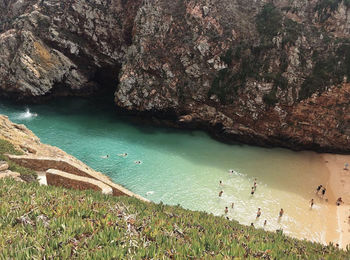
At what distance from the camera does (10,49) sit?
41.7 meters

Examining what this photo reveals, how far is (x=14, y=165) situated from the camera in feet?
43.5

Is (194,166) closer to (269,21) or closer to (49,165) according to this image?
(49,165)

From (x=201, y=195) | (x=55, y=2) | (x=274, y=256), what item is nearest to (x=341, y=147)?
(x=201, y=195)

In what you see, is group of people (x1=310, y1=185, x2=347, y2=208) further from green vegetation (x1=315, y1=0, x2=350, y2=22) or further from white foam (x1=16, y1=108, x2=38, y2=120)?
white foam (x1=16, y1=108, x2=38, y2=120)

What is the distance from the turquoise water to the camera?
22.0 metres

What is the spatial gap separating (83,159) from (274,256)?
83.5ft

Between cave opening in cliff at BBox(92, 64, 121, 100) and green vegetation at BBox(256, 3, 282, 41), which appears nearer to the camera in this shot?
green vegetation at BBox(256, 3, 282, 41)

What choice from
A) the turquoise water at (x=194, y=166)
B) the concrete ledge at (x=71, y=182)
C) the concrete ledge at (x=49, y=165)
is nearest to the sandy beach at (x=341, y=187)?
the turquoise water at (x=194, y=166)

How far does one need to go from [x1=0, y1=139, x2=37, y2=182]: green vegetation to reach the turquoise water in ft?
34.2

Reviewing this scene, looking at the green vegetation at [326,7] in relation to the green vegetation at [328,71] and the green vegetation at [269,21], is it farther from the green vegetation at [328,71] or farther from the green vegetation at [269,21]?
the green vegetation at [269,21]

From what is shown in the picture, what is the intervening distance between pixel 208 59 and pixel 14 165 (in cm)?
3115

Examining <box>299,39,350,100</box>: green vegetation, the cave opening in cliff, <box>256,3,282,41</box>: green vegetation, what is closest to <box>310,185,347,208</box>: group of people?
<box>299,39,350,100</box>: green vegetation

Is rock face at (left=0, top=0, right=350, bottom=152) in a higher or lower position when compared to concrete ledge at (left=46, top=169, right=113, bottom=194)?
higher

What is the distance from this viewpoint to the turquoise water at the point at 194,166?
22.0 m
